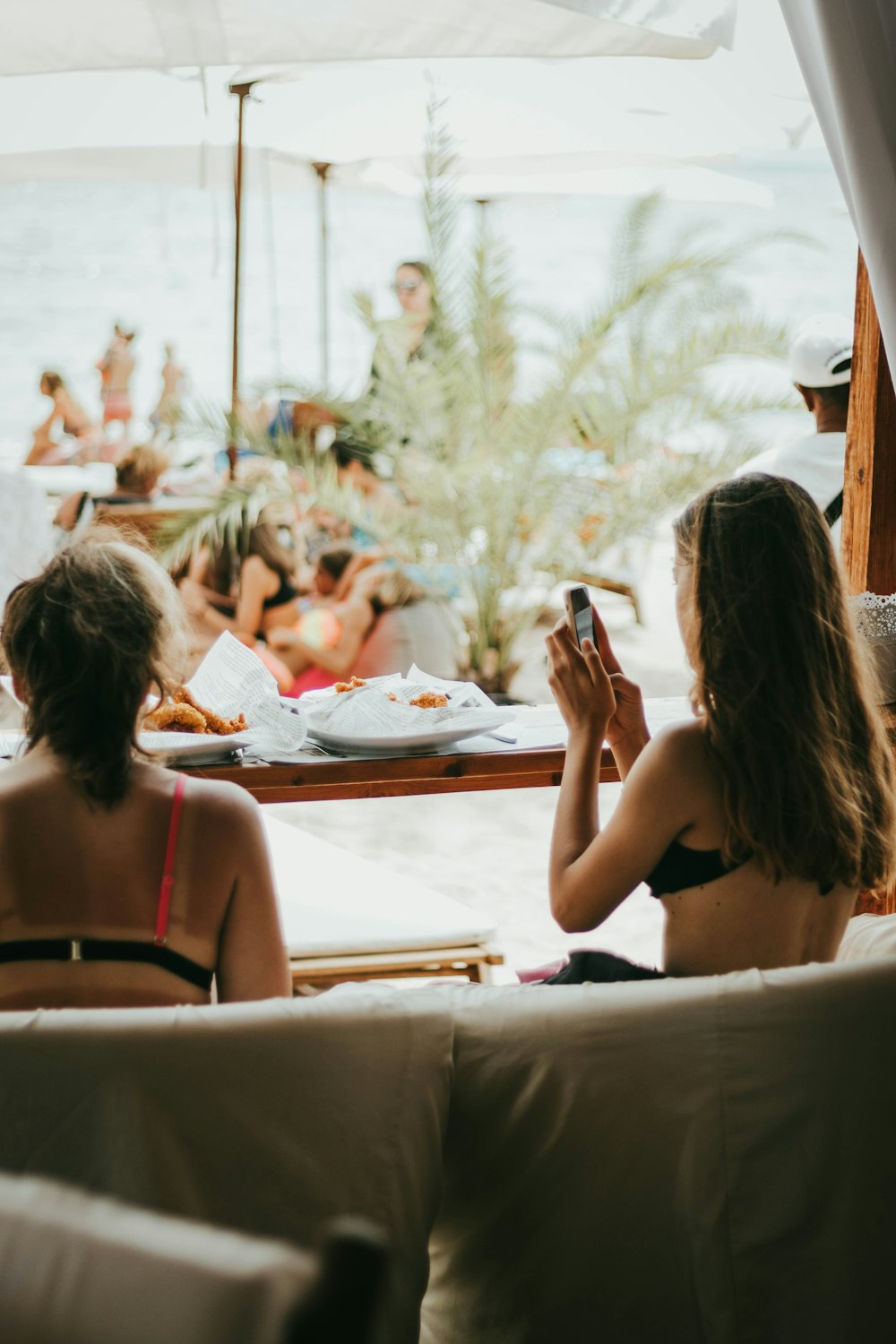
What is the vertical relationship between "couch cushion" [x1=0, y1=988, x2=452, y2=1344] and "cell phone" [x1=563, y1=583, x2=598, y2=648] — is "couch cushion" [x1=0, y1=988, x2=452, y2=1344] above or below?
below

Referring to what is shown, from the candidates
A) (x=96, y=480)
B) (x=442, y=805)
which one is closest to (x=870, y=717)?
(x=442, y=805)

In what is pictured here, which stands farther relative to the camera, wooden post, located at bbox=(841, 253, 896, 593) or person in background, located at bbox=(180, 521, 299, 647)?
person in background, located at bbox=(180, 521, 299, 647)

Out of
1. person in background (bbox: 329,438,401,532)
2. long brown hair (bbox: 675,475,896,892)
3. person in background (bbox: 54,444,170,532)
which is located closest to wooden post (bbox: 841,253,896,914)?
long brown hair (bbox: 675,475,896,892)

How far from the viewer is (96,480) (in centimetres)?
753

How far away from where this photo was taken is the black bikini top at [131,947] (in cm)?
141

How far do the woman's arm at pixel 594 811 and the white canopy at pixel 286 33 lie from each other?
6.26ft

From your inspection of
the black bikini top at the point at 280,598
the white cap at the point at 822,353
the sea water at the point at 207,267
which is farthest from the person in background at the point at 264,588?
the sea water at the point at 207,267

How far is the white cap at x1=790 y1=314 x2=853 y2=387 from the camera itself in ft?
10.7

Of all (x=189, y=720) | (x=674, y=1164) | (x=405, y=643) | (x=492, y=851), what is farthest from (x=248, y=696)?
(x=492, y=851)

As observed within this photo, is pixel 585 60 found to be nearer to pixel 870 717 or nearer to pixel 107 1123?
pixel 870 717

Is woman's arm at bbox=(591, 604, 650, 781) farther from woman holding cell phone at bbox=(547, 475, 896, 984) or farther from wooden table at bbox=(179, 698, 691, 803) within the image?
woman holding cell phone at bbox=(547, 475, 896, 984)

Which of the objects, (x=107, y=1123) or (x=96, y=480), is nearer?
(x=107, y=1123)

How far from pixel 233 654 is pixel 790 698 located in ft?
3.25

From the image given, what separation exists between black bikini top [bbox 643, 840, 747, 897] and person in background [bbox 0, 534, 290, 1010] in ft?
1.61
